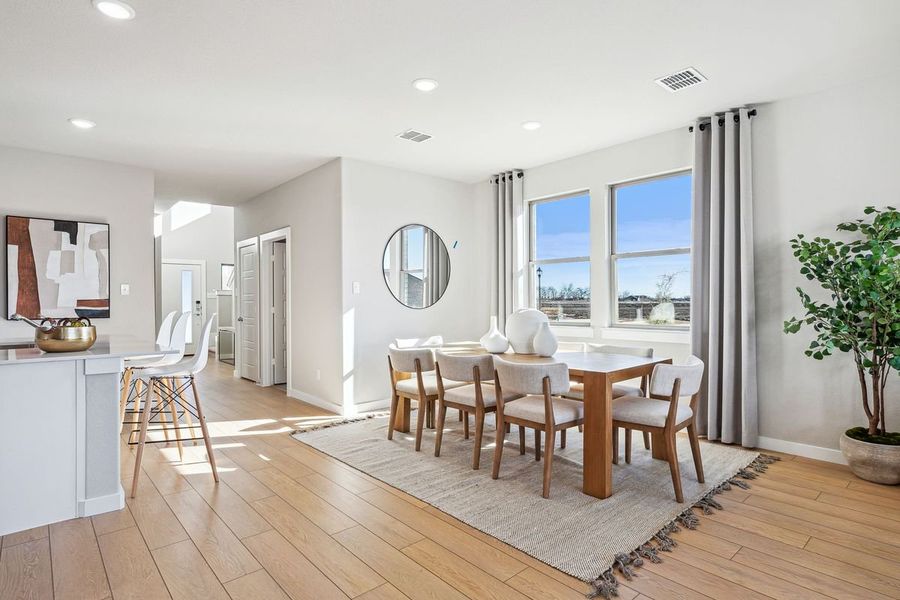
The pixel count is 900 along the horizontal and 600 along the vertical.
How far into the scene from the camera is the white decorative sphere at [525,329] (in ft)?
12.1

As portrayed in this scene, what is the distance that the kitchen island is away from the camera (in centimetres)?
242

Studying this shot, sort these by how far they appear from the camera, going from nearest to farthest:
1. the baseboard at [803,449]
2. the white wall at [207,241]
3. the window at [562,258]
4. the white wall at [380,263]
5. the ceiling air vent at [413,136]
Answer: the baseboard at [803,449] < the ceiling air vent at [413,136] < the white wall at [380,263] < the window at [562,258] < the white wall at [207,241]

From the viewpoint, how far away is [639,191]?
4.64 meters

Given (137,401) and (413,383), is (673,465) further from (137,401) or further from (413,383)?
(137,401)

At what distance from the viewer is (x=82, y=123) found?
3.84 meters

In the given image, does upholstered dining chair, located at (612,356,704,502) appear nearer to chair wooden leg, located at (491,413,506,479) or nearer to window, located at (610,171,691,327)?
chair wooden leg, located at (491,413,506,479)

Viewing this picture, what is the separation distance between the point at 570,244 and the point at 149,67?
3.94 metres

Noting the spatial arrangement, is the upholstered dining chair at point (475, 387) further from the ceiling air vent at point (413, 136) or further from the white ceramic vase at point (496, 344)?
the ceiling air vent at point (413, 136)

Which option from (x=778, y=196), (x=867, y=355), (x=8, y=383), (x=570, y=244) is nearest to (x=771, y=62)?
(x=778, y=196)

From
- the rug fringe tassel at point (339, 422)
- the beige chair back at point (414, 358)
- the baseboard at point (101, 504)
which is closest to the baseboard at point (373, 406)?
the rug fringe tassel at point (339, 422)

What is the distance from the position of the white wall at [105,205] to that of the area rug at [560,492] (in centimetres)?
248

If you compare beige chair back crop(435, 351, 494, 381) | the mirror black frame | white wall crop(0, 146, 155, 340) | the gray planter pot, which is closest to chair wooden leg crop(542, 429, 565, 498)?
beige chair back crop(435, 351, 494, 381)

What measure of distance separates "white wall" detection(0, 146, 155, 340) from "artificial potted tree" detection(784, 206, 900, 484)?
5871 mm

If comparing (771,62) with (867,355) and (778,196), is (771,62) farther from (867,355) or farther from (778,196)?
(867,355)
